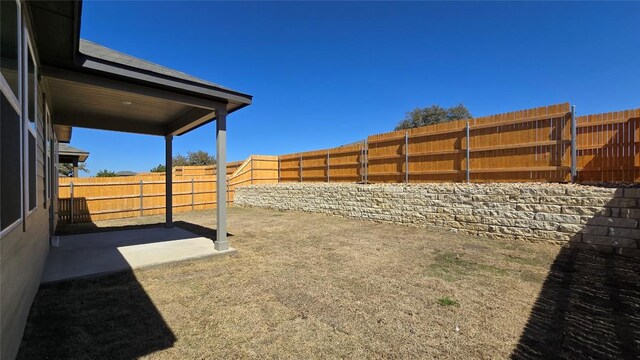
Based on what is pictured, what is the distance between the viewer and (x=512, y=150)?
7.50 m

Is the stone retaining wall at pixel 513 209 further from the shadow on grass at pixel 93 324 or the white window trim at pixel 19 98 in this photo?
the white window trim at pixel 19 98

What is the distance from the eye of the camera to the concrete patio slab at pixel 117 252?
182 inches

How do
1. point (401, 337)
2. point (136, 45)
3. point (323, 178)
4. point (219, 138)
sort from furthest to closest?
point (323, 178) → point (136, 45) → point (219, 138) → point (401, 337)

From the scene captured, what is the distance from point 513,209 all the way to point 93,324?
309 inches

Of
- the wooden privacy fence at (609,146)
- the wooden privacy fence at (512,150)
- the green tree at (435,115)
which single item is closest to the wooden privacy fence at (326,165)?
the wooden privacy fence at (512,150)

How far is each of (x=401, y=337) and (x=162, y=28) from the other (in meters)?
11.5

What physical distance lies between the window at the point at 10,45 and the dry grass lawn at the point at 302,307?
2.21 metres

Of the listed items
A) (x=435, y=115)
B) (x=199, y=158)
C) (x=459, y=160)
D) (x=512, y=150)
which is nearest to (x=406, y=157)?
(x=459, y=160)

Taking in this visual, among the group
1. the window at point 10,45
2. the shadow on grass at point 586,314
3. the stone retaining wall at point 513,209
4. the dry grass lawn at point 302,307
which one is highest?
the window at point 10,45

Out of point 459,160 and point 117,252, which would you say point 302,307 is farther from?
point 459,160

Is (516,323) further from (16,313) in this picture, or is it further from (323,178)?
(323,178)

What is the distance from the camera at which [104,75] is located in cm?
434

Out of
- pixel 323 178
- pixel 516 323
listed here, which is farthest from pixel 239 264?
pixel 323 178

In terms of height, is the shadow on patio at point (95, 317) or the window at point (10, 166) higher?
the window at point (10, 166)
